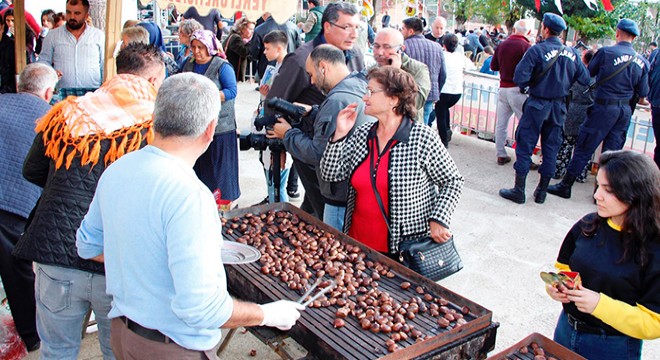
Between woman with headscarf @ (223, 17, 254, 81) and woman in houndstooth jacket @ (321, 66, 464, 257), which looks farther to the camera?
woman with headscarf @ (223, 17, 254, 81)

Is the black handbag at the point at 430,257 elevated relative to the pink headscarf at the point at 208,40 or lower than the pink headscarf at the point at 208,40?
lower

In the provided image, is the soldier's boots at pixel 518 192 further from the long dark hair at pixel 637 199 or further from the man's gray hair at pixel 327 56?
the long dark hair at pixel 637 199

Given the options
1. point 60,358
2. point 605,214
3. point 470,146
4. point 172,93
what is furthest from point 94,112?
point 470,146

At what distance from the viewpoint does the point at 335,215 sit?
12.9ft

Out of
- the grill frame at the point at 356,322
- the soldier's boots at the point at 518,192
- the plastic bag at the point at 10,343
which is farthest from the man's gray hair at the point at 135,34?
the soldier's boots at the point at 518,192

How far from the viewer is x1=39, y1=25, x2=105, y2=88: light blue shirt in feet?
19.7

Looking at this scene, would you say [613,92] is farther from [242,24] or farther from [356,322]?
[242,24]

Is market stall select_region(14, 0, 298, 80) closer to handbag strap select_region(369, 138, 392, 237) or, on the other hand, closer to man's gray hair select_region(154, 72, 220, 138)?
handbag strap select_region(369, 138, 392, 237)

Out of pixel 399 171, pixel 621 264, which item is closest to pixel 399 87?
pixel 399 171

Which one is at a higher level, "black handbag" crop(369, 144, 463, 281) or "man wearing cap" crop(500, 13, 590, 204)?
"man wearing cap" crop(500, 13, 590, 204)

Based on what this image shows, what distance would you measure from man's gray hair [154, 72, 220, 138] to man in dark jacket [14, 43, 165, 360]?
31.2 inches

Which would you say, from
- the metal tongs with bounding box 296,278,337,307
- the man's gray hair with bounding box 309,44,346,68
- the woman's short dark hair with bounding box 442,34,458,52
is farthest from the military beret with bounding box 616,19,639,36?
the metal tongs with bounding box 296,278,337,307

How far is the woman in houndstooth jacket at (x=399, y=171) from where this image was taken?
3273 millimetres

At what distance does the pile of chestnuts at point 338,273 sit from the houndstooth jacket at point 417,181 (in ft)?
1.10
